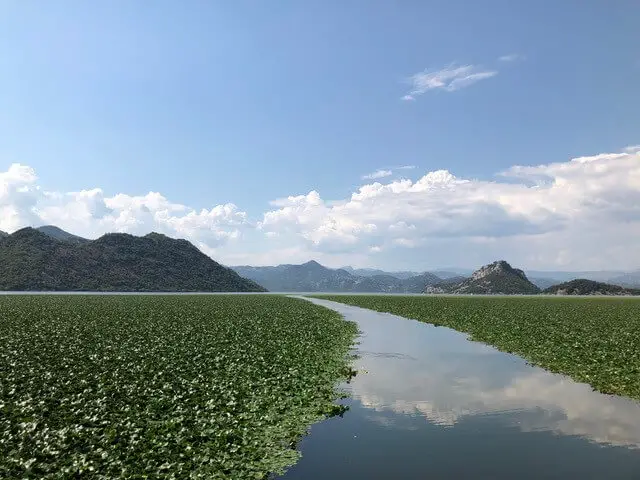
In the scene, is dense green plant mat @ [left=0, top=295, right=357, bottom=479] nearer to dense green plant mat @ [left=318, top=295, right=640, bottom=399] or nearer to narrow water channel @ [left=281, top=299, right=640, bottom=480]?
narrow water channel @ [left=281, top=299, right=640, bottom=480]

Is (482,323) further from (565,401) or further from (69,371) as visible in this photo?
(69,371)

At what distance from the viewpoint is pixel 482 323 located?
2376 inches

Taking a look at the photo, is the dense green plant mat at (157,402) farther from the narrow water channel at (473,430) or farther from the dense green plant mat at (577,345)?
the dense green plant mat at (577,345)

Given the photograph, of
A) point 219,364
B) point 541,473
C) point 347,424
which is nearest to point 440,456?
point 541,473

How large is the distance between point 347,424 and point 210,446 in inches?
257

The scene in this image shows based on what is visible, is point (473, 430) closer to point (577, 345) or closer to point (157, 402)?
point (157, 402)

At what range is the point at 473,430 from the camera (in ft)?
58.9

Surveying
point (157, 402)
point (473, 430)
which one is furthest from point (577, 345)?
point (157, 402)

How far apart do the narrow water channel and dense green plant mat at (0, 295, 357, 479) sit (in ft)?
5.84

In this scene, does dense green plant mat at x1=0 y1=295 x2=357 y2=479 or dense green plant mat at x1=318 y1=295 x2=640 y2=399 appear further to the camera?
dense green plant mat at x1=318 y1=295 x2=640 y2=399

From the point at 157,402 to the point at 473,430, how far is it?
13.5 m

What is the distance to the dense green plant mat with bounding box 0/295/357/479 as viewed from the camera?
13484 millimetres

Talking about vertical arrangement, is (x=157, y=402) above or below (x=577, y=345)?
below

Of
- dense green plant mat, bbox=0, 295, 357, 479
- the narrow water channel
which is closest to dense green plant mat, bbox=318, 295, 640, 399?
the narrow water channel
